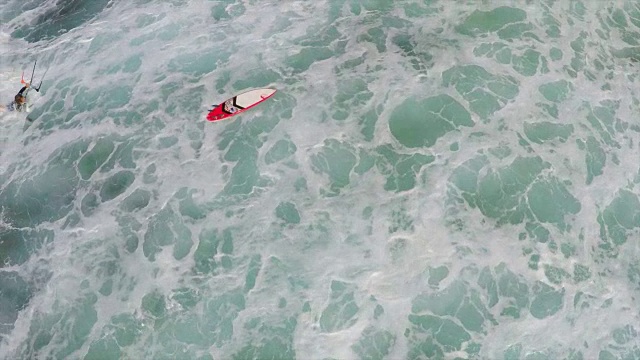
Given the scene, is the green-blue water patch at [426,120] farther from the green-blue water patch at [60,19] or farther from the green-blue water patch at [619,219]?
the green-blue water patch at [60,19]

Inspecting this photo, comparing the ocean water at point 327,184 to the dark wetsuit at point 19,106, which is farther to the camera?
the dark wetsuit at point 19,106

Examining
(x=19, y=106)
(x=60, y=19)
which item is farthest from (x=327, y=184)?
(x=60, y=19)

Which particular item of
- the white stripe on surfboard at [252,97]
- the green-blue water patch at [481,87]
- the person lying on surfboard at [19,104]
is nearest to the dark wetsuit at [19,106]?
the person lying on surfboard at [19,104]

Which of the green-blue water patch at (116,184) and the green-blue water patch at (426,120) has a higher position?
the green-blue water patch at (116,184)

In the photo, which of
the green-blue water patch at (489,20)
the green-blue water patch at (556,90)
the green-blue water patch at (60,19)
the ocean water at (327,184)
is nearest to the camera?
the ocean water at (327,184)

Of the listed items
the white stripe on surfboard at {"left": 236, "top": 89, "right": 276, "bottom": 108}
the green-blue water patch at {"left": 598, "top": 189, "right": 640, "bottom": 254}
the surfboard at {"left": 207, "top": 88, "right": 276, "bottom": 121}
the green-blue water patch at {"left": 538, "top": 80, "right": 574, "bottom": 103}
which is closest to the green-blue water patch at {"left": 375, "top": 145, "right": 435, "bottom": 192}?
the white stripe on surfboard at {"left": 236, "top": 89, "right": 276, "bottom": 108}

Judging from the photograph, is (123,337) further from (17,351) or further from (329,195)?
(329,195)

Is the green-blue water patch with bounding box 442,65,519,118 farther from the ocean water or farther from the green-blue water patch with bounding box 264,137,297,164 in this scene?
the green-blue water patch with bounding box 264,137,297,164
